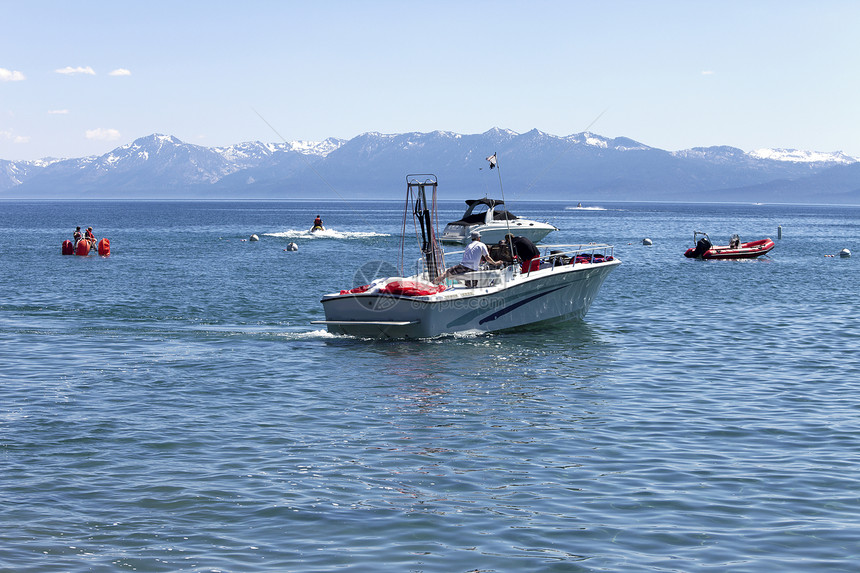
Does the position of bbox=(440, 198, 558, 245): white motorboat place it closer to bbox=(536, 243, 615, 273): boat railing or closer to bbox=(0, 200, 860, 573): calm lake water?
bbox=(536, 243, 615, 273): boat railing

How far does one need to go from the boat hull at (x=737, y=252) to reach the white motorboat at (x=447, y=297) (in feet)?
110

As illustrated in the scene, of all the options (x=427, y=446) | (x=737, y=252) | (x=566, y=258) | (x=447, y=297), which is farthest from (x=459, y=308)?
(x=737, y=252)

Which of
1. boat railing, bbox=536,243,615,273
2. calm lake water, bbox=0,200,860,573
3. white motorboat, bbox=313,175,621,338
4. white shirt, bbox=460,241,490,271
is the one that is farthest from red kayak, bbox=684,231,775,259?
white shirt, bbox=460,241,490,271

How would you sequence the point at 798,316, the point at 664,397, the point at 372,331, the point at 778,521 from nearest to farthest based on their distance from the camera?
the point at 778,521, the point at 664,397, the point at 372,331, the point at 798,316

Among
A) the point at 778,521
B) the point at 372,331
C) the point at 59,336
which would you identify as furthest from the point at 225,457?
the point at 59,336

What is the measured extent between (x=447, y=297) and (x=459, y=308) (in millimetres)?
585

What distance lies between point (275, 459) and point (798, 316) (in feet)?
69.8

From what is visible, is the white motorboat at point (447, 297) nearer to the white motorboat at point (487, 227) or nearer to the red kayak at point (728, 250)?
the red kayak at point (728, 250)

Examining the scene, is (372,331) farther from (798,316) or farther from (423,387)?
(798,316)

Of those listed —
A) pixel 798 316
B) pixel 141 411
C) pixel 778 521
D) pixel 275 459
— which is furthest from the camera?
pixel 798 316

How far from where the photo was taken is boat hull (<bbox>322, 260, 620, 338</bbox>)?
20.7 meters

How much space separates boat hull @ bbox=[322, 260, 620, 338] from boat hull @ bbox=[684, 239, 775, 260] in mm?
34106

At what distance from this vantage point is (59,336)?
883 inches

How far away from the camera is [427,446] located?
12.7 meters
